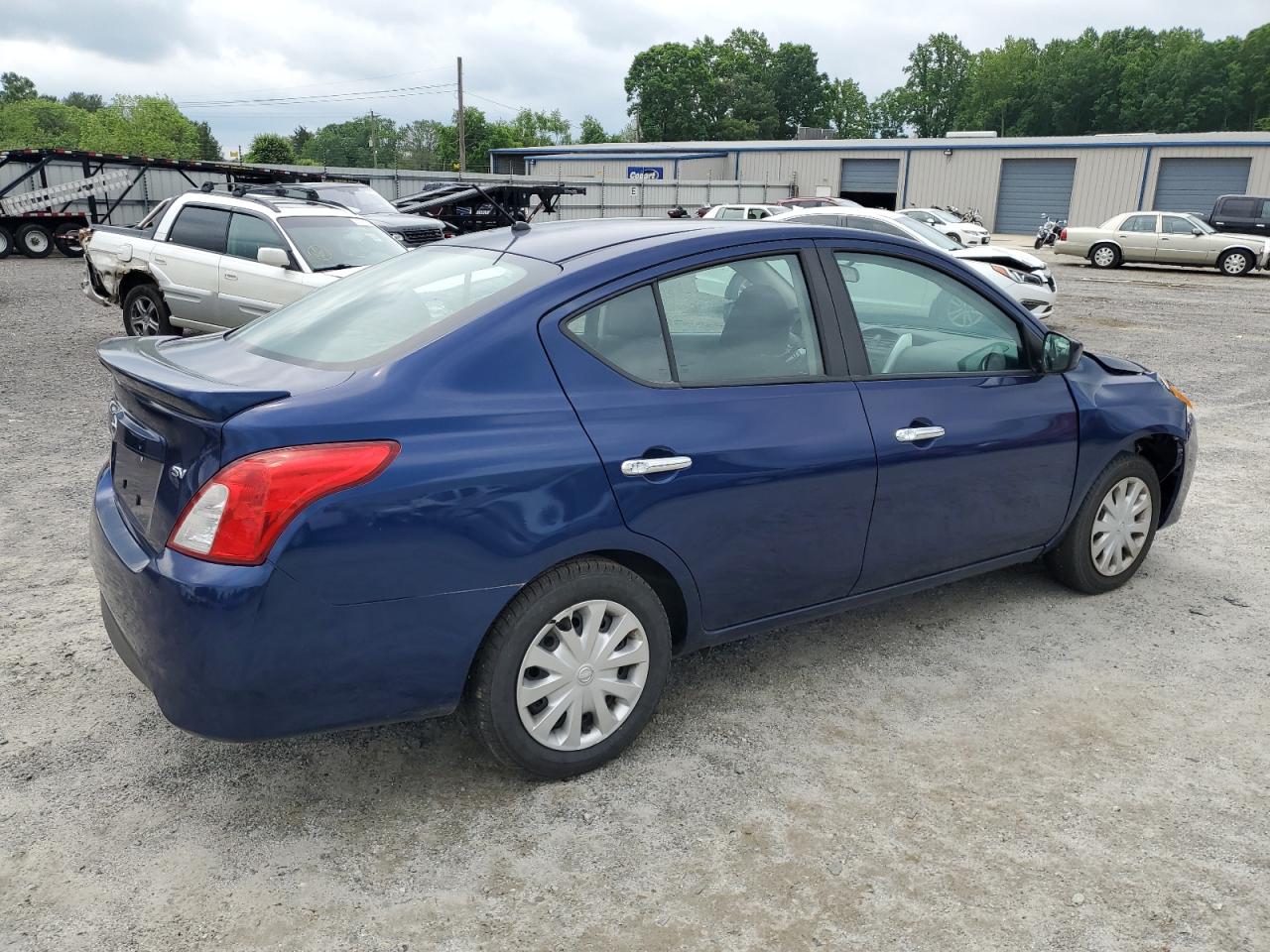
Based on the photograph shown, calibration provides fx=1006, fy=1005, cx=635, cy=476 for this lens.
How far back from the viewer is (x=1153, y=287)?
20609 mm

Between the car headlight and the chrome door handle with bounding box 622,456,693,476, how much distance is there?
1112cm

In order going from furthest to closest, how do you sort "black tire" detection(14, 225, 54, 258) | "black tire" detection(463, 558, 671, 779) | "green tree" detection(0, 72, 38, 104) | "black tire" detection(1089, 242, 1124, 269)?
1. "green tree" detection(0, 72, 38, 104)
2. "black tire" detection(1089, 242, 1124, 269)
3. "black tire" detection(14, 225, 54, 258)
4. "black tire" detection(463, 558, 671, 779)

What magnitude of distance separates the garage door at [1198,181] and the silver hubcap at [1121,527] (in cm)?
3976

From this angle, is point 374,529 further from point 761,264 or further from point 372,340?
point 761,264

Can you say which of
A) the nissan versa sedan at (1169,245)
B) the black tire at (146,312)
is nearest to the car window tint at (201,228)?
the black tire at (146,312)

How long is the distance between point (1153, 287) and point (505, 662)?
2140 centimetres

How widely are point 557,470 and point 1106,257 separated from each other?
26.4 metres

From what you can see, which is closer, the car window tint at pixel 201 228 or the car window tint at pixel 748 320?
the car window tint at pixel 748 320

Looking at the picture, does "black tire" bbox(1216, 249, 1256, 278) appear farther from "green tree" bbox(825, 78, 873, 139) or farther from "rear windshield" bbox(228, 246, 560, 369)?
"green tree" bbox(825, 78, 873, 139)

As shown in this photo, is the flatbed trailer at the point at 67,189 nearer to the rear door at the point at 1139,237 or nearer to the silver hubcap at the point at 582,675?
the rear door at the point at 1139,237

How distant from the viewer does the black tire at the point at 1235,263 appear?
23734 millimetres

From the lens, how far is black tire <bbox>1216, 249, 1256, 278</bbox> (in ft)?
77.9

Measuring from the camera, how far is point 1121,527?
176 inches

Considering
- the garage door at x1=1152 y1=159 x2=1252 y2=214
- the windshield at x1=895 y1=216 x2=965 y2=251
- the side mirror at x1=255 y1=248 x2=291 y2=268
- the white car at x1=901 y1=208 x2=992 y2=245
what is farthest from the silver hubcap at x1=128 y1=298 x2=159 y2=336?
the garage door at x1=1152 y1=159 x2=1252 y2=214
